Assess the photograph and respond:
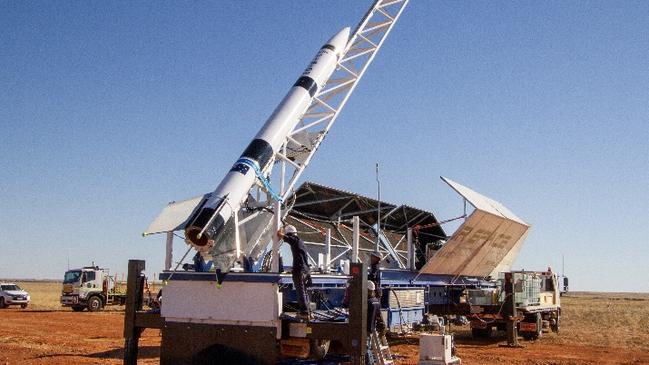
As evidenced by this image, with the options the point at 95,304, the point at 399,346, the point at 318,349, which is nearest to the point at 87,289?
the point at 95,304

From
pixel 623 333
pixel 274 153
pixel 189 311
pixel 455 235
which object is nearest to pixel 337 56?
pixel 274 153

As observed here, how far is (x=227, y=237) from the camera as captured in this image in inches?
508

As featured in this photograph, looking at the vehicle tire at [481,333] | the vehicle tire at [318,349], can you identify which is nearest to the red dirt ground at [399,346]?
the vehicle tire at [481,333]

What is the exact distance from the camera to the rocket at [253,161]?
11258 millimetres

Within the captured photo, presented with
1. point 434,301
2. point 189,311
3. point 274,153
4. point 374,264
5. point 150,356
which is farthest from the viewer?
point 434,301

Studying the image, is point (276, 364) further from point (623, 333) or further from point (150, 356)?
point (623, 333)

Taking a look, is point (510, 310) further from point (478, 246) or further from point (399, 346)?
point (399, 346)

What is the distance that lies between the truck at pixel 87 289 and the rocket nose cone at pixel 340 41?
83.0 ft

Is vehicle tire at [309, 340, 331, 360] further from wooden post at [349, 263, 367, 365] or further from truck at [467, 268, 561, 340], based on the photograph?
truck at [467, 268, 561, 340]

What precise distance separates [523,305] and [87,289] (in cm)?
2475

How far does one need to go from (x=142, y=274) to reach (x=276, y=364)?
3.06m

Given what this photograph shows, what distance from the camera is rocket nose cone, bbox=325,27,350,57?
16.2 m

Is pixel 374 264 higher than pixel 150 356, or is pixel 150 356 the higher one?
pixel 374 264

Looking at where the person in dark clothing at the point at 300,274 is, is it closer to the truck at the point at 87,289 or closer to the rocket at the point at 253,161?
the rocket at the point at 253,161
